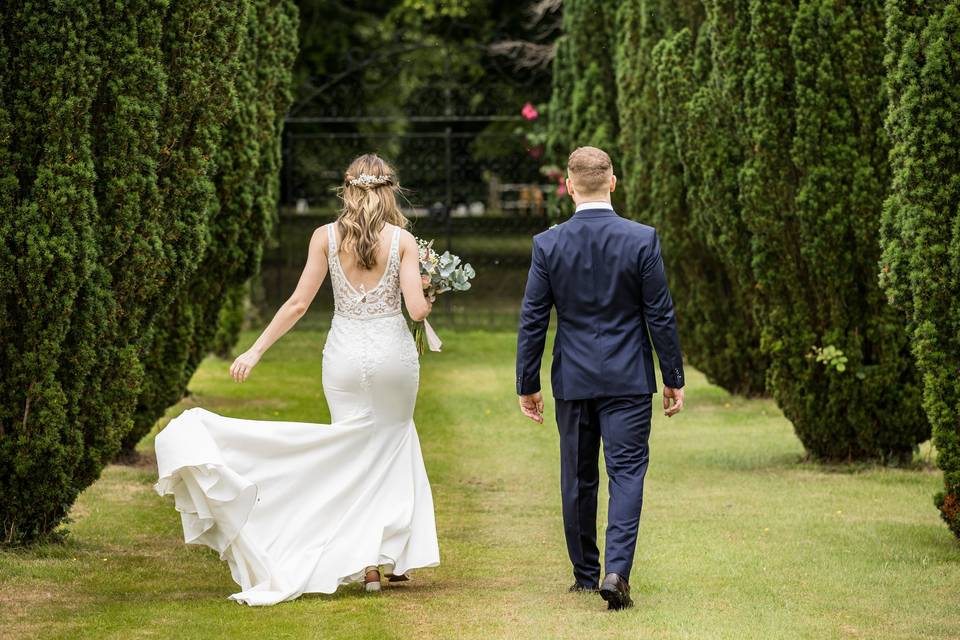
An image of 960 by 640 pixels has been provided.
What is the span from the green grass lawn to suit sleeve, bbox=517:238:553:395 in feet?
3.39

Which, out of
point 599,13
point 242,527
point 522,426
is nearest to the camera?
point 242,527

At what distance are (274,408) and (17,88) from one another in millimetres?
7765

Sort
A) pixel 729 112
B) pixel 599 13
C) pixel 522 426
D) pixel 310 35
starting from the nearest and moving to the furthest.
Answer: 1. pixel 729 112
2. pixel 522 426
3. pixel 599 13
4. pixel 310 35

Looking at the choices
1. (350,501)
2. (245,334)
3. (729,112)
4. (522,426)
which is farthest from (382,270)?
(245,334)

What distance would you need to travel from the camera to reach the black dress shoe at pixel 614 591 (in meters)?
6.49

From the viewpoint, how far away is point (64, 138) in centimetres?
777

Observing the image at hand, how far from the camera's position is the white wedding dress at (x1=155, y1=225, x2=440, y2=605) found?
6934 millimetres

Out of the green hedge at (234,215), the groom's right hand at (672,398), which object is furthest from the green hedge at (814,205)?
the groom's right hand at (672,398)

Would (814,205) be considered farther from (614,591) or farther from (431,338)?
(614,591)

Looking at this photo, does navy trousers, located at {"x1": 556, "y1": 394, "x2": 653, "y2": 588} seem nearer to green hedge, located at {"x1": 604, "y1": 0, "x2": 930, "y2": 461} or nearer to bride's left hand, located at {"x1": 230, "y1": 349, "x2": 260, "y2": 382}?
bride's left hand, located at {"x1": 230, "y1": 349, "x2": 260, "y2": 382}

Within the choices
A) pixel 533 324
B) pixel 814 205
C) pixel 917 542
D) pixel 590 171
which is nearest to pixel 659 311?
pixel 533 324

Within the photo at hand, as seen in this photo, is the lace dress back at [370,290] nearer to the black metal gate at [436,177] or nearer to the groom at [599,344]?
the groom at [599,344]

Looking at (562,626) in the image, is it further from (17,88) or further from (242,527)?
(17,88)

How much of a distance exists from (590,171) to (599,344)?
2.58ft
